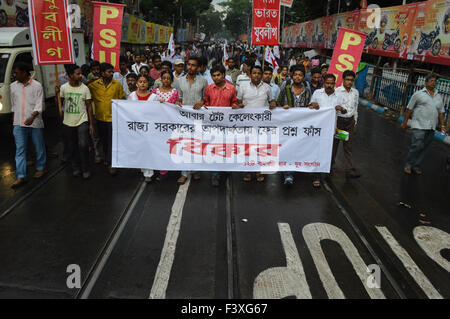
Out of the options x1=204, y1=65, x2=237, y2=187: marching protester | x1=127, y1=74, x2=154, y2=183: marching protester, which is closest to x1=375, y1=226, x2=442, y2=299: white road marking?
x1=204, y1=65, x2=237, y2=187: marching protester

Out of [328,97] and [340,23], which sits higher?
[340,23]

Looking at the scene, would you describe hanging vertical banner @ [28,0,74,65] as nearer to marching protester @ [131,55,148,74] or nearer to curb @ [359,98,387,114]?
marching protester @ [131,55,148,74]

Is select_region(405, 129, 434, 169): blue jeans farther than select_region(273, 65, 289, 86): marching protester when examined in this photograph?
No

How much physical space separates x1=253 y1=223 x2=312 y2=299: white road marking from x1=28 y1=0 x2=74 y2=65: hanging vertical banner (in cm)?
481

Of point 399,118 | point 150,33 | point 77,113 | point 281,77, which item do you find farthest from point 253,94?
point 150,33

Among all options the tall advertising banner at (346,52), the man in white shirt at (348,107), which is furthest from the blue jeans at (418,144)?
the tall advertising banner at (346,52)

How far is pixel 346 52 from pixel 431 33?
5.89 m

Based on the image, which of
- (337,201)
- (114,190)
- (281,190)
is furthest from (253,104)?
(114,190)

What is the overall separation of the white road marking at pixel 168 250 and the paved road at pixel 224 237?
0.01 meters

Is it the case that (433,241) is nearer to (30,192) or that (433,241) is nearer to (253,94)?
(253,94)

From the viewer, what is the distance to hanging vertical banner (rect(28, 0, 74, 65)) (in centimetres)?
602

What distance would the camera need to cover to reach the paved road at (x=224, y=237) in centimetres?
364

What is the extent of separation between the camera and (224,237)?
4.58 meters
